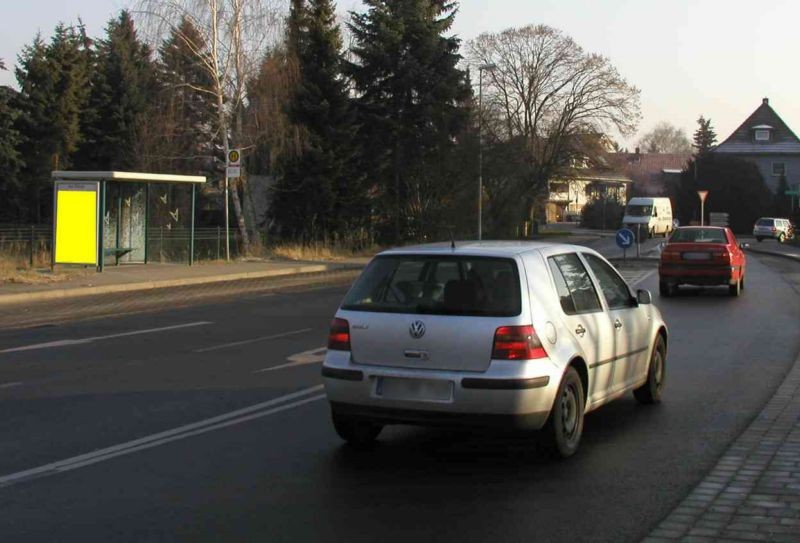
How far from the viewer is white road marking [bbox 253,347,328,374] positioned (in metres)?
10.5

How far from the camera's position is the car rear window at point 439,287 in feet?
20.5

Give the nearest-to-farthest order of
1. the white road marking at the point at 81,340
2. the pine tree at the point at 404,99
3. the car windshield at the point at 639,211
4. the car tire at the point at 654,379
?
the car tire at the point at 654,379 < the white road marking at the point at 81,340 < the pine tree at the point at 404,99 < the car windshield at the point at 639,211

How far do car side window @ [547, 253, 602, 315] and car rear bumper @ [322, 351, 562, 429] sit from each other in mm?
691

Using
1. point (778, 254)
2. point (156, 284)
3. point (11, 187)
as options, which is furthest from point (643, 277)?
point (11, 187)

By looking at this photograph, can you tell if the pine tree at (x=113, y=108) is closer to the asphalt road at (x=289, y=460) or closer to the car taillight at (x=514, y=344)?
the asphalt road at (x=289, y=460)

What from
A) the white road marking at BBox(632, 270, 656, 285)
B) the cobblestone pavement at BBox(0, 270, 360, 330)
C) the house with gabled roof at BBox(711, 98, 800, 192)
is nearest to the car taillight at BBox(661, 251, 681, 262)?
the white road marking at BBox(632, 270, 656, 285)

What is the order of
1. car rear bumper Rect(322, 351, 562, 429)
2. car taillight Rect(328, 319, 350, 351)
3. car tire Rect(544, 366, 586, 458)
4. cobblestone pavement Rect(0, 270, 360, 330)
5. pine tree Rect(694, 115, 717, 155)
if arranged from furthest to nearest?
1. pine tree Rect(694, 115, 717, 155)
2. cobblestone pavement Rect(0, 270, 360, 330)
3. car taillight Rect(328, 319, 350, 351)
4. car tire Rect(544, 366, 586, 458)
5. car rear bumper Rect(322, 351, 562, 429)

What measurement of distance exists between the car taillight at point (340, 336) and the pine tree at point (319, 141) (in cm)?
2997

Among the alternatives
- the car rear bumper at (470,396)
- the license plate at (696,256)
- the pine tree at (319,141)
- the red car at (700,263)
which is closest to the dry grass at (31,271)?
the pine tree at (319,141)

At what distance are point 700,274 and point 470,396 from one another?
14.9 metres

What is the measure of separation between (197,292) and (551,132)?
136 feet

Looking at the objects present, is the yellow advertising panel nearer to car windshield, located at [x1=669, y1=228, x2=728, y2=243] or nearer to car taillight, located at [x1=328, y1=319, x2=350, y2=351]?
car windshield, located at [x1=669, y1=228, x2=728, y2=243]

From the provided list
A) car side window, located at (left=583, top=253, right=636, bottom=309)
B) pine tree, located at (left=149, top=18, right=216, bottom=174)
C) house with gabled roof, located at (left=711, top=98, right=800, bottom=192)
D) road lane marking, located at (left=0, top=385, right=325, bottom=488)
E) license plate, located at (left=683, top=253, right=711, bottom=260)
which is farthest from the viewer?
house with gabled roof, located at (left=711, top=98, right=800, bottom=192)

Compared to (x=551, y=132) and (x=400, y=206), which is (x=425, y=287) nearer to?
(x=400, y=206)
